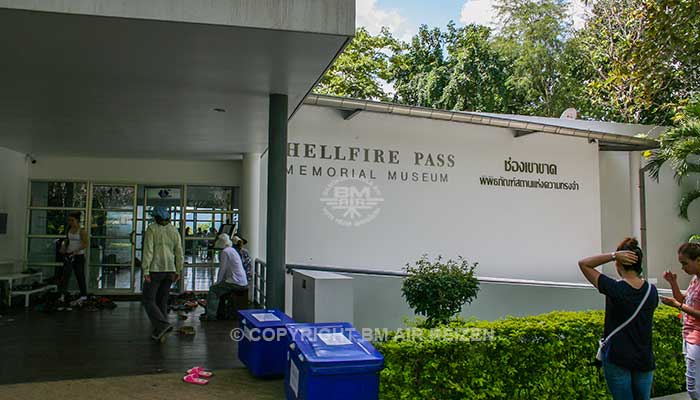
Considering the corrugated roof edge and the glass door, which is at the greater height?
the corrugated roof edge

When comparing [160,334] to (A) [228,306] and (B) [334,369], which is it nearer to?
(A) [228,306]

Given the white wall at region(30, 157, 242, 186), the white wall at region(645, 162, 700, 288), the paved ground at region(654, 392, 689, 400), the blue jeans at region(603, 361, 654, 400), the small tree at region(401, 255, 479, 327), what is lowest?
the paved ground at region(654, 392, 689, 400)

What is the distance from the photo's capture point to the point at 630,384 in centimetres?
362

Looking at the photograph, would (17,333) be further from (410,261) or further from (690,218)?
(690,218)

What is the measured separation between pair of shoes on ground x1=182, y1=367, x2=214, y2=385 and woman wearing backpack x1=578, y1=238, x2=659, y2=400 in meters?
3.49

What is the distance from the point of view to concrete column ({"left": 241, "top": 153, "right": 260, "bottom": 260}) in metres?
10.8

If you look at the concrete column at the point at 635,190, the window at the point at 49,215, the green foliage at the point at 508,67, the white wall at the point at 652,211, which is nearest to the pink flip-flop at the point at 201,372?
the window at the point at 49,215

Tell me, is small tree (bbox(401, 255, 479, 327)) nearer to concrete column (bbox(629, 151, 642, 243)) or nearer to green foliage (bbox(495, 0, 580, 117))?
concrete column (bbox(629, 151, 642, 243))

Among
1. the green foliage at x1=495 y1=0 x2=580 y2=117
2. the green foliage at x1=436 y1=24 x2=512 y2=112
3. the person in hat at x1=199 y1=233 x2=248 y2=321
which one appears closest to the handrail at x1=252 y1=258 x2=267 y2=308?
the person in hat at x1=199 y1=233 x2=248 y2=321

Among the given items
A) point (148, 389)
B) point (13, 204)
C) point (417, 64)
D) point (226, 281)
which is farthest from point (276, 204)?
point (417, 64)

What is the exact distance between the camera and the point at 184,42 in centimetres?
476

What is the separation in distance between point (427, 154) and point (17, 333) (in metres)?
7.77

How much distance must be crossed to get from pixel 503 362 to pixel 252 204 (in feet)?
23.6

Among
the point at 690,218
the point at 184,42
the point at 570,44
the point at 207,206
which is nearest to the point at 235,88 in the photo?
the point at 184,42
